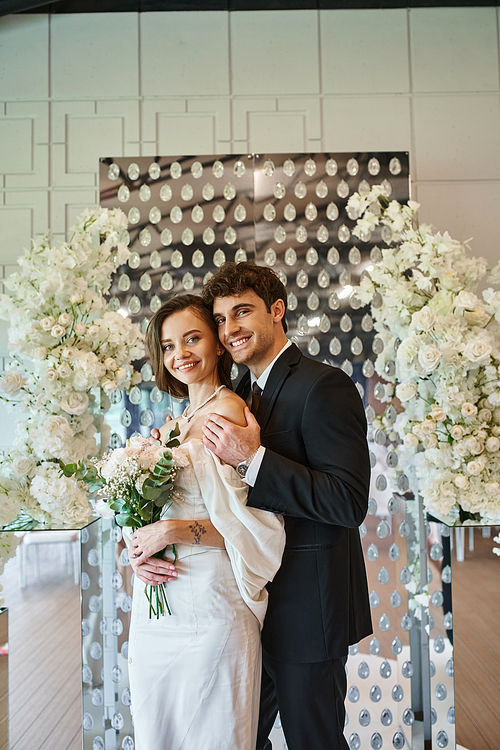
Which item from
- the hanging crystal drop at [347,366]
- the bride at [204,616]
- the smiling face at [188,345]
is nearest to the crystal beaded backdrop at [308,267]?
the hanging crystal drop at [347,366]

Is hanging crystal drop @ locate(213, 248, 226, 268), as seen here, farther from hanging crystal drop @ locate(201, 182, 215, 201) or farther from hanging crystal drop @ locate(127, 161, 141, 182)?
hanging crystal drop @ locate(127, 161, 141, 182)

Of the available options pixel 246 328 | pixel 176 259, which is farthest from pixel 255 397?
pixel 176 259

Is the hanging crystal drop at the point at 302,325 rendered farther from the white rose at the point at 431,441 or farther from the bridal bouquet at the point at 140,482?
the bridal bouquet at the point at 140,482

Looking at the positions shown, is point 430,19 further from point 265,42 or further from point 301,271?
point 301,271

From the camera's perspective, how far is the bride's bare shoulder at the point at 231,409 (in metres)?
1.95

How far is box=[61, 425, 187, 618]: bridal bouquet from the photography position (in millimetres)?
1738

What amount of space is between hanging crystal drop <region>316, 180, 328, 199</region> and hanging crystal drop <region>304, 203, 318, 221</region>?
0.07 m

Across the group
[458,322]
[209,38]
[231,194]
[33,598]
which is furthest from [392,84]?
[33,598]

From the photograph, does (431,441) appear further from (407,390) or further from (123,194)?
(123,194)

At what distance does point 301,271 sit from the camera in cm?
292

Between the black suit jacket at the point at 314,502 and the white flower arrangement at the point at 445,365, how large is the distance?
70 cm

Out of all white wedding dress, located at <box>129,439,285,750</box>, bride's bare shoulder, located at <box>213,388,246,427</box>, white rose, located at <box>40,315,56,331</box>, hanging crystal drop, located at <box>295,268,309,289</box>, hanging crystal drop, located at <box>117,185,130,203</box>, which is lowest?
white wedding dress, located at <box>129,439,285,750</box>

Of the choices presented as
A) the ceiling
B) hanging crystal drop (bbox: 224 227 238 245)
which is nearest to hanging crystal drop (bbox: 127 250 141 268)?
hanging crystal drop (bbox: 224 227 238 245)

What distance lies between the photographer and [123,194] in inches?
117
